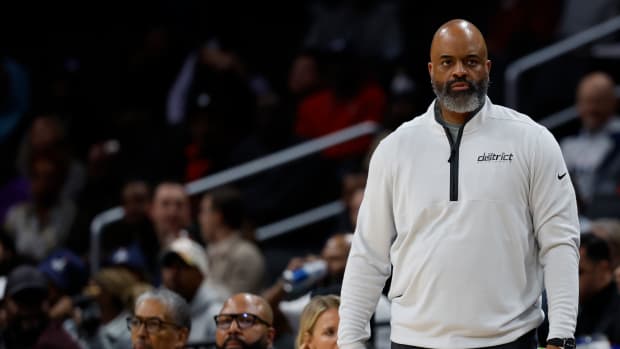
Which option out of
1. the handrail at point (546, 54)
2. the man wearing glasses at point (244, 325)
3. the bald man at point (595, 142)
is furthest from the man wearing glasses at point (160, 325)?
the handrail at point (546, 54)

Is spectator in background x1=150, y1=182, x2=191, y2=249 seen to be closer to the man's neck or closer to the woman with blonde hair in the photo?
the woman with blonde hair

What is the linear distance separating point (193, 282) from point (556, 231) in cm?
372

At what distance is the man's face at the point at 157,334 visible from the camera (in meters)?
5.97

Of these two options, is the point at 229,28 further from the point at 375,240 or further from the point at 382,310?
the point at 375,240

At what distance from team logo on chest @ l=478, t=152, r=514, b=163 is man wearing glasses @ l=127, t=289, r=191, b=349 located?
227 centimetres

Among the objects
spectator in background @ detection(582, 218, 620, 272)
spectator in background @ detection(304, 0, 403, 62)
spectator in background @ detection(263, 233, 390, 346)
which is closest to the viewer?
spectator in background @ detection(263, 233, 390, 346)

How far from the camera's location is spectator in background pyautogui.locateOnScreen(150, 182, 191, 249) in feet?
29.6

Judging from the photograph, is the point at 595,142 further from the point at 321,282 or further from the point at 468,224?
the point at 468,224

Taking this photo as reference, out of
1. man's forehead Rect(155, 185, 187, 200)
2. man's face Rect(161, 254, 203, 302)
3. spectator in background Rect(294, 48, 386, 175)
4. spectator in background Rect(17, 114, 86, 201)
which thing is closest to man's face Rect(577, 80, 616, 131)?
spectator in background Rect(294, 48, 386, 175)

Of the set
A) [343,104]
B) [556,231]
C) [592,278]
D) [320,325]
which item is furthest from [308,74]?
[556,231]

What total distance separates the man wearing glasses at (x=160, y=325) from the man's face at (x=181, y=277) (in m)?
1.38

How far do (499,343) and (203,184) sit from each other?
5782mm

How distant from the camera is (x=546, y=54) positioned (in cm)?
941

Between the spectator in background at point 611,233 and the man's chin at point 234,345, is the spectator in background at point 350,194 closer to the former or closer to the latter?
the spectator in background at point 611,233
